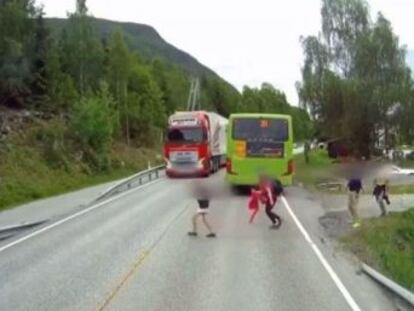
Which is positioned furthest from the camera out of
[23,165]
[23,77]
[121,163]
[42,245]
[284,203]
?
[121,163]

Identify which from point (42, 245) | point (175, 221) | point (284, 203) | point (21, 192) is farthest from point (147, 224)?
point (21, 192)

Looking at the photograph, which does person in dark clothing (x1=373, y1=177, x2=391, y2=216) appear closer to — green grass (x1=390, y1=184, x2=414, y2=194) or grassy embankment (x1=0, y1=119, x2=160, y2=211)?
green grass (x1=390, y1=184, x2=414, y2=194)

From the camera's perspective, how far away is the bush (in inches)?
2170

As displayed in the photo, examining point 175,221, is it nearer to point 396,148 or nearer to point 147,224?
point 147,224

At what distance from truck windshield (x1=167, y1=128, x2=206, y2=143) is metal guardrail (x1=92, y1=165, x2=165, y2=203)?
6.98 ft

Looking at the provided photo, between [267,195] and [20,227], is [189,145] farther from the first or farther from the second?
[20,227]

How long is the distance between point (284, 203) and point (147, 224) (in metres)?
7.55

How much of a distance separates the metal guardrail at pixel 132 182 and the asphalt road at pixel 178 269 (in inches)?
353

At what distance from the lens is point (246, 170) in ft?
108

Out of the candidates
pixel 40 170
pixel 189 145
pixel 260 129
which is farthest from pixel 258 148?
pixel 40 170

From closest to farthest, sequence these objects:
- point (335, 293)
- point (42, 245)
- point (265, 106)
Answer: point (335, 293) < point (42, 245) < point (265, 106)

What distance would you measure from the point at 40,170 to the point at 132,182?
7.02m

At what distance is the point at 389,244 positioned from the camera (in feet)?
67.3

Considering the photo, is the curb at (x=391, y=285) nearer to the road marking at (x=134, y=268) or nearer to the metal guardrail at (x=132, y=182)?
the road marking at (x=134, y=268)
